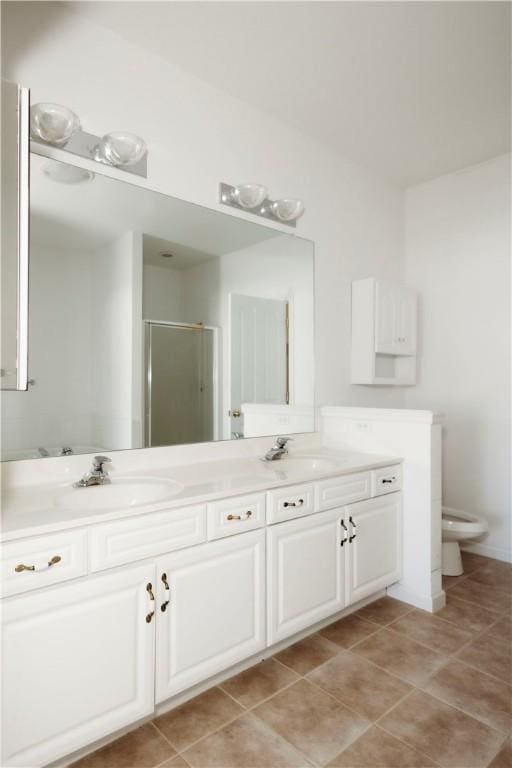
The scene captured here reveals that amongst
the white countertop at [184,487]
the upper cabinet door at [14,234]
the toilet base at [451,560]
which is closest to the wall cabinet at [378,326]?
the white countertop at [184,487]

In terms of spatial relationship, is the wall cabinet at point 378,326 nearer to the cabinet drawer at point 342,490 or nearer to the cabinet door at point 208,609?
the cabinet drawer at point 342,490

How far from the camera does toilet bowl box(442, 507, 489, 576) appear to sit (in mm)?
2756

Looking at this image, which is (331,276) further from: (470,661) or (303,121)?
(470,661)

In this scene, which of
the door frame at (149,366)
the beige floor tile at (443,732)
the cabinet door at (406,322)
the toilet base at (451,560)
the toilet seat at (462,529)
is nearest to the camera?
the beige floor tile at (443,732)

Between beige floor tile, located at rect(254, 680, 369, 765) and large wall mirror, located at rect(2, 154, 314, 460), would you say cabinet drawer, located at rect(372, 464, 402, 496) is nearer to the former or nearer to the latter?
large wall mirror, located at rect(2, 154, 314, 460)

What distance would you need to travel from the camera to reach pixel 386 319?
317 centimetres

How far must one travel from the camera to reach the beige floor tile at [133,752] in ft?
4.70

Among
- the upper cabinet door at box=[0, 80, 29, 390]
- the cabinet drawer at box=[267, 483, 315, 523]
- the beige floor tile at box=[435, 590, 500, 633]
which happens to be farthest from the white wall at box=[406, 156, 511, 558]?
the upper cabinet door at box=[0, 80, 29, 390]

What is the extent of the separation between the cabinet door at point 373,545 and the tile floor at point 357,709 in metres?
0.21

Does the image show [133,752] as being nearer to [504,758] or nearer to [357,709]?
[357,709]

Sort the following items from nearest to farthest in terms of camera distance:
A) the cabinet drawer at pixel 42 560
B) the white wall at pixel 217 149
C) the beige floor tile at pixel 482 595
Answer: the cabinet drawer at pixel 42 560 → the white wall at pixel 217 149 → the beige floor tile at pixel 482 595

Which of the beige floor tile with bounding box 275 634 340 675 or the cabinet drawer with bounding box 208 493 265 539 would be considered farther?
the beige floor tile with bounding box 275 634 340 675

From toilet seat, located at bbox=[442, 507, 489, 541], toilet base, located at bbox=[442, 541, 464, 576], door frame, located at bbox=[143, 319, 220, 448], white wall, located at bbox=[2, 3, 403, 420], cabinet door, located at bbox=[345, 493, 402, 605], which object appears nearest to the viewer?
white wall, located at bbox=[2, 3, 403, 420]

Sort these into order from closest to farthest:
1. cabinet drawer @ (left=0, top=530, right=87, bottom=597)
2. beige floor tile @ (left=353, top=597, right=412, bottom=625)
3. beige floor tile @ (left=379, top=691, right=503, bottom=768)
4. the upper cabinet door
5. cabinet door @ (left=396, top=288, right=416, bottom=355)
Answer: cabinet drawer @ (left=0, top=530, right=87, bottom=597) → the upper cabinet door → beige floor tile @ (left=379, top=691, right=503, bottom=768) → beige floor tile @ (left=353, top=597, right=412, bottom=625) → cabinet door @ (left=396, top=288, right=416, bottom=355)
